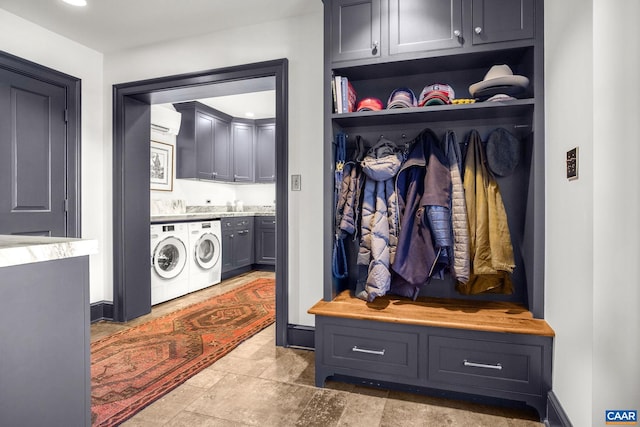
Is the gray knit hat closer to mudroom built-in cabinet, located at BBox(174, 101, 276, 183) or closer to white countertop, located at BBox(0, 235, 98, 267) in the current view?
white countertop, located at BBox(0, 235, 98, 267)

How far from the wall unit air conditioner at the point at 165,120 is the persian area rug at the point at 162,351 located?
2360 millimetres

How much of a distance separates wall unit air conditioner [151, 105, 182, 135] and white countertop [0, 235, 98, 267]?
367 centimetres

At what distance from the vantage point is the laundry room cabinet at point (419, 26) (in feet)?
6.11

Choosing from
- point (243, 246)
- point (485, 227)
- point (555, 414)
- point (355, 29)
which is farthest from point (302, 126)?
point (243, 246)

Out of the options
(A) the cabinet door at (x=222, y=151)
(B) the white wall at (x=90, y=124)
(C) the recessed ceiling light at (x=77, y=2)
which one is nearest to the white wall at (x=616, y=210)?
(C) the recessed ceiling light at (x=77, y=2)

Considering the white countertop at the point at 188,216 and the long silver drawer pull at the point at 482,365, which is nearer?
the long silver drawer pull at the point at 482,365

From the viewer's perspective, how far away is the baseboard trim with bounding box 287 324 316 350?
8.52ft

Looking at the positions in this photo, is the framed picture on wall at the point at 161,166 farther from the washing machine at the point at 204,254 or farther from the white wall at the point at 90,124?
the white wall at the point at 90,124

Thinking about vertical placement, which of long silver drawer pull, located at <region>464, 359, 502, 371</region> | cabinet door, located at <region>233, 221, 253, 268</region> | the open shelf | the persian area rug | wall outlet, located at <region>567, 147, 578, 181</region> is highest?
the open shelf

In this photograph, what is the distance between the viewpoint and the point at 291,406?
187 cm

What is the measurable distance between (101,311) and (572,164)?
12.1 feet

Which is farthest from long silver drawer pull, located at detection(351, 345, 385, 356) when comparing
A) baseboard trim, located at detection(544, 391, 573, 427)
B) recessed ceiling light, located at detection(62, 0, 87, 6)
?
recessed ceiling light, located at detection(62, 0, 87, 6)

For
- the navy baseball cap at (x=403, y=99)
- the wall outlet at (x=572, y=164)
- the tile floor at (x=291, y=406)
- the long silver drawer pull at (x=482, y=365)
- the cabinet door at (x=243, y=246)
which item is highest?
the navy baseball cap at (x=403, y=99)

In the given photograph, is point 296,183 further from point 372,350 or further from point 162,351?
point 162,351
